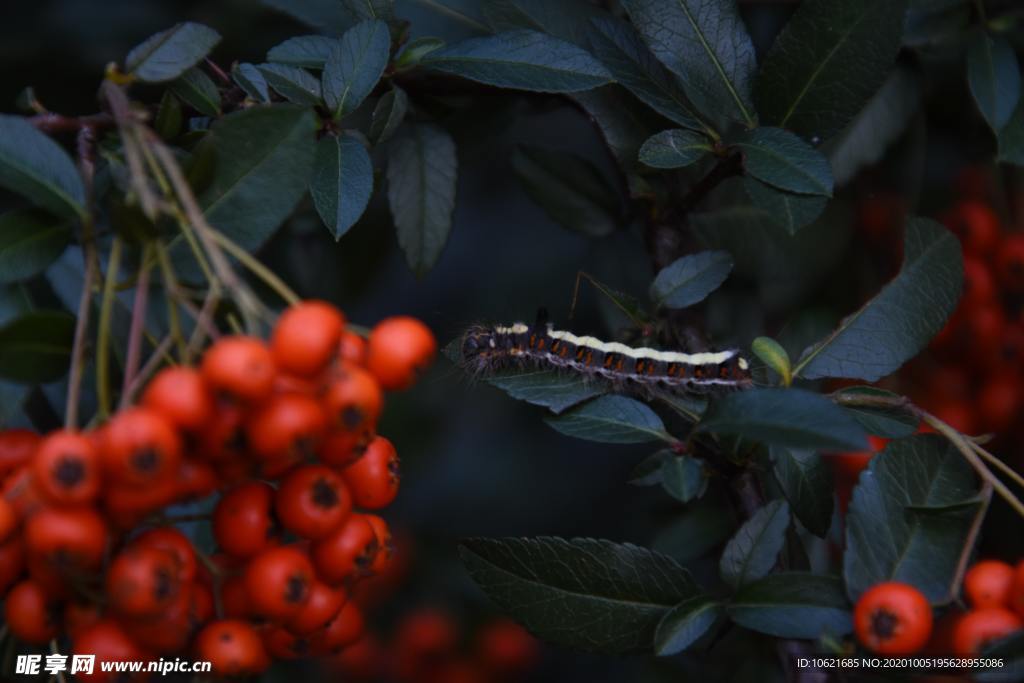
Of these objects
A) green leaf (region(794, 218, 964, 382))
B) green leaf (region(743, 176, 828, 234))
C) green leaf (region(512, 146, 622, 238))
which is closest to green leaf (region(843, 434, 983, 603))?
green leaf (region(794, 218, 964, 382))

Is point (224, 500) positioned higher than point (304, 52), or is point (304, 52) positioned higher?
point (304, 52)

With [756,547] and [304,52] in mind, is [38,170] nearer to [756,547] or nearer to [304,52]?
[304,52]

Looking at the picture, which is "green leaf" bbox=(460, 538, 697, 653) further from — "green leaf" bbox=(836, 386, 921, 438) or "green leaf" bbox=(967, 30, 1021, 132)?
"green leaf" bbox=(967, 30, 1021, 132)

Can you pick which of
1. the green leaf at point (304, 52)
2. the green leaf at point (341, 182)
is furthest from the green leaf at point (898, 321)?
the green leaf at point (304, 52)

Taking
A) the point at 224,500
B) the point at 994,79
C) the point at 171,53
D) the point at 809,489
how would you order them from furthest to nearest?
1. the point at 994,79
2. the point at 809,489
3. the point at 171,53
4. the point at 224,500

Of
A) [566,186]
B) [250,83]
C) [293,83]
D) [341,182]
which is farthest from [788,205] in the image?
[250,83]

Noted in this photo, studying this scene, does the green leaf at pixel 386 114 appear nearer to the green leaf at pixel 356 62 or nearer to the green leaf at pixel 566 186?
the green leaf at pixel 356 62
